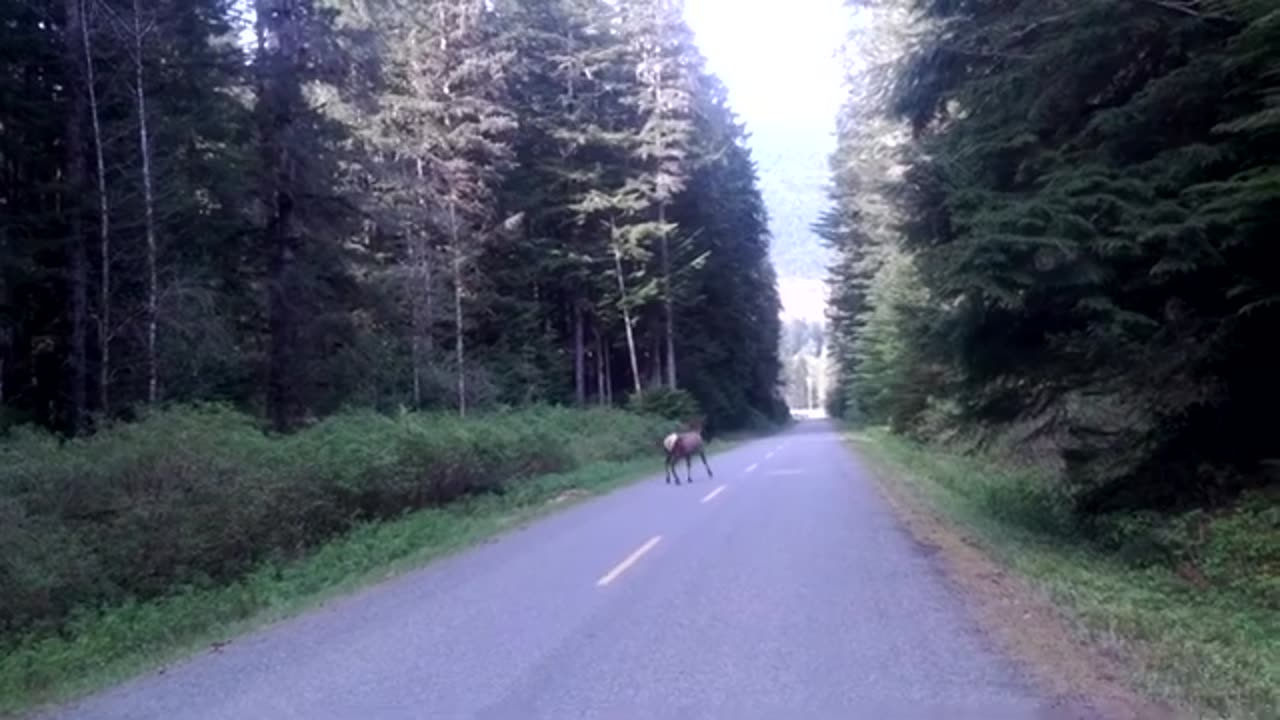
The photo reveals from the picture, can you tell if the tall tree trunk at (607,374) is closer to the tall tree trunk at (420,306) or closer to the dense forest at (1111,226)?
the tall tree trunk at (420,306)

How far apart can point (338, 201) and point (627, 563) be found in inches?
515

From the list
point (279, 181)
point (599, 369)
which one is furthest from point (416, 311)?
point (599, 369)

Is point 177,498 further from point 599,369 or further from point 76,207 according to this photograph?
point 599,369

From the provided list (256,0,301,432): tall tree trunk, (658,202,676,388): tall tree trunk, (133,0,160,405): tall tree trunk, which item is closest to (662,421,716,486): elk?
(256,0,301,432): tall tree trunk

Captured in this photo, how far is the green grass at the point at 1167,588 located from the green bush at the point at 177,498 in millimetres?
8652

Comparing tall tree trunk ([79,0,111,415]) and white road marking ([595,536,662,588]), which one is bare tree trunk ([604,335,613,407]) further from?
white road marking ([595,536,662,588])

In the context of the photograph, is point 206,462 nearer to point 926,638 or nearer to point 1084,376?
point 926,638

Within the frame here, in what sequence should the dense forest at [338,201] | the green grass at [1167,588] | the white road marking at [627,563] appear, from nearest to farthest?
the green grass at [1167,588] < the white road marking at [627,563] < the dense forest at [338,201]

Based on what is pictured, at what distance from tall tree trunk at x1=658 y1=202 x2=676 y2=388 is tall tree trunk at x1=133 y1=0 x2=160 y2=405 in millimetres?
29988

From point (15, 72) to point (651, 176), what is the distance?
96.6 feet

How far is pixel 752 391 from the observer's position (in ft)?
246

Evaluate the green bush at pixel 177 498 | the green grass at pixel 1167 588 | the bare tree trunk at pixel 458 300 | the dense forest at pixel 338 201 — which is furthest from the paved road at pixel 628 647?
the bare tree trunk at pixel 458 300

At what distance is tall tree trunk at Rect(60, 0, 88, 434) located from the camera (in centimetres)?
1973

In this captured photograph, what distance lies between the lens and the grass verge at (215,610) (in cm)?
966
